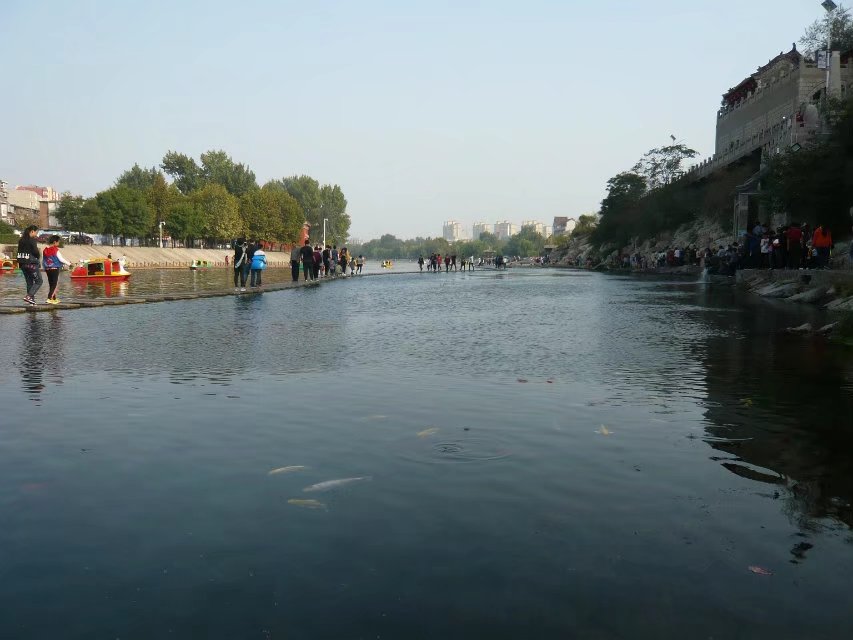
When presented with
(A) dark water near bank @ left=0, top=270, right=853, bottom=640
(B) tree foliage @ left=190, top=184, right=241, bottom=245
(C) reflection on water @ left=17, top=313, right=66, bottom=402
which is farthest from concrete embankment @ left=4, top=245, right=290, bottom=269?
(A) dark water near bank @ left=0, top=270, right=853, bottom=640

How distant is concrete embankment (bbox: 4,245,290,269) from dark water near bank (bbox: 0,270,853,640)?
6593cm

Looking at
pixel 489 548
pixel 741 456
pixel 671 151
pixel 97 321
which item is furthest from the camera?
pixel 671 151

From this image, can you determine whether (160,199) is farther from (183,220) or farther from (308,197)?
(308,197)

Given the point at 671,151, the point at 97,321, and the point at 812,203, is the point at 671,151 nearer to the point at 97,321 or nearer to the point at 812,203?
→ the point at 812,203

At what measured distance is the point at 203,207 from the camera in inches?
4513

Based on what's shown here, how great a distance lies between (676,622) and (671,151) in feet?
309

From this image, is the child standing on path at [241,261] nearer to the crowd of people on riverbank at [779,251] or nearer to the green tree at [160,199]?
the crowd of people on riverbank at [779,251]

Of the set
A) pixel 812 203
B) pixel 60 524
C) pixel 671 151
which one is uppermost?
pixel 671 151

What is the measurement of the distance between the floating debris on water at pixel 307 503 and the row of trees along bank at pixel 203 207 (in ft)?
343

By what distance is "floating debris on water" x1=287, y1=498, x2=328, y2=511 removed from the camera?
4137 mm

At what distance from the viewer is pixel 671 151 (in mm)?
90500

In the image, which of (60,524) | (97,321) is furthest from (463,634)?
(97,321)

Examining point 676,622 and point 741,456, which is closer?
point 676,622

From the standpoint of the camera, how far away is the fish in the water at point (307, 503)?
415 cm
